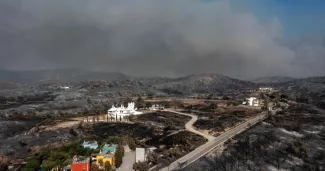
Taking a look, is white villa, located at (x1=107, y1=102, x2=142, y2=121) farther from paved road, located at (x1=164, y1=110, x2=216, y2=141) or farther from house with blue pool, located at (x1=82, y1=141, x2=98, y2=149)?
house with blue pool, located at (x1=82, y1=141, x2=98, y2=149)

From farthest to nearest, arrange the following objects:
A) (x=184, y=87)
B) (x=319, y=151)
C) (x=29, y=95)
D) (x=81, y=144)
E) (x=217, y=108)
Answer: (x=184, y=87) → (x=29, y=95) → (x=217, y=108) → (x=319, y=151) → (x=81, y=144)

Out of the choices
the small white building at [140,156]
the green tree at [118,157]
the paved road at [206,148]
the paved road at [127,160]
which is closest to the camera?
the paved road at [127,160]

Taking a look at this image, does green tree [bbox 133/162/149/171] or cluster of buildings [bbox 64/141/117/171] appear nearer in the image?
cluster of buildings [bbox 64/141/117/171]

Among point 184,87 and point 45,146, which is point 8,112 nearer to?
point 45,146

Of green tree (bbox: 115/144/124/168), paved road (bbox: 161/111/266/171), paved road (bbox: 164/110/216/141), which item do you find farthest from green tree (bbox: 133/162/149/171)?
paved road (bbox: 164/110/216/141)

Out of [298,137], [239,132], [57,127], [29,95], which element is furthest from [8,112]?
[298,137]

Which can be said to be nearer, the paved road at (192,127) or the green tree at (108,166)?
the green tree at (108,166)

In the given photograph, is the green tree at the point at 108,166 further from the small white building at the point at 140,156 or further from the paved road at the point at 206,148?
the paved road at the point at 206,148

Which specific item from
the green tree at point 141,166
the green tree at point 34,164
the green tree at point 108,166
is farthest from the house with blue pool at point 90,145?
the green tree at point 141,166
